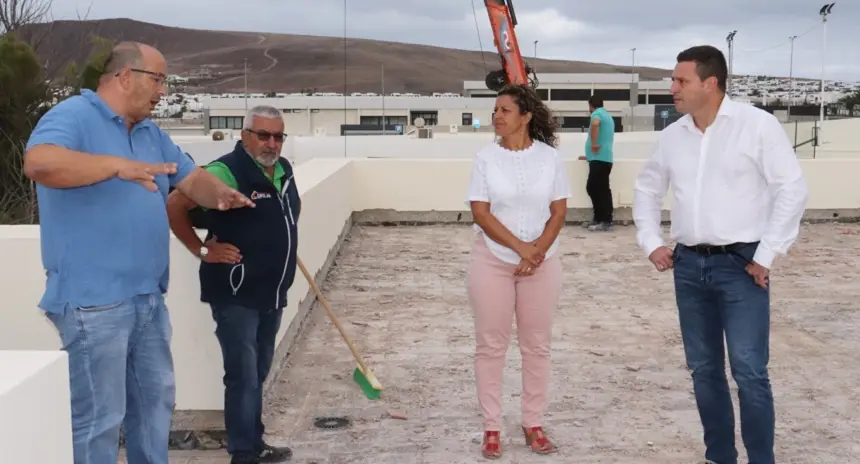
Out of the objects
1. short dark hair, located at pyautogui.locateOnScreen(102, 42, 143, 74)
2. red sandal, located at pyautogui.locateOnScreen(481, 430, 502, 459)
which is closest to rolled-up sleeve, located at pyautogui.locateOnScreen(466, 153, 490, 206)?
red sandal, located at pyautogui.locateOnScreen(481, 430, 502, 459)

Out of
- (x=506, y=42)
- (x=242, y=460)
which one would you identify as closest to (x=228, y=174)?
(x=242, y=460)

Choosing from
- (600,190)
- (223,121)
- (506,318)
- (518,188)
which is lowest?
(506,318)

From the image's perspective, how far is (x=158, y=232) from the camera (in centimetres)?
306

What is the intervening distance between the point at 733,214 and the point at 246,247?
1.87 metres

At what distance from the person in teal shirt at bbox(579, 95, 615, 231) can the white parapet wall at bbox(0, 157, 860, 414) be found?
1.53ft

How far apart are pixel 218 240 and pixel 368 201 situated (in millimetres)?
7820

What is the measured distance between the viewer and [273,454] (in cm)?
404

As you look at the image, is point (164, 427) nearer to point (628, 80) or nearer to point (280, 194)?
point (280, 194)

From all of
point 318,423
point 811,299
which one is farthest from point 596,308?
point 318,423

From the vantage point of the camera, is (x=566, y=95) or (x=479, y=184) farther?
(x=566, y=95)

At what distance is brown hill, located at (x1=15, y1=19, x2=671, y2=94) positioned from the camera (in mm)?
154750

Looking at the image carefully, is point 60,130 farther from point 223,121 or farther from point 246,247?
point 223,121

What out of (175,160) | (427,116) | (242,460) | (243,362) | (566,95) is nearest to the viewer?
(175,160)

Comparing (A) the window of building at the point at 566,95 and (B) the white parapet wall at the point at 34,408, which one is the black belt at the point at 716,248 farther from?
(A) the window of building at the point at 566,95
